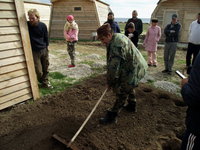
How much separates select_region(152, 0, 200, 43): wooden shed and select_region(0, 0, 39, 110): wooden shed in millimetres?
13067

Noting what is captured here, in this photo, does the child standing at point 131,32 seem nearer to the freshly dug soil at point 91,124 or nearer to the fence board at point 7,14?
the freshly dug soil at point 91,124

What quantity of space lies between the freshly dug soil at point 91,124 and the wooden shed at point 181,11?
11.2 meters

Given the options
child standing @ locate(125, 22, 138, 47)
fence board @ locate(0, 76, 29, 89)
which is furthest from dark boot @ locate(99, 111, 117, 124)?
child standing @ locate(125, 22, 138, 47)

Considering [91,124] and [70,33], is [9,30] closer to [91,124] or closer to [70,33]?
[91,124]

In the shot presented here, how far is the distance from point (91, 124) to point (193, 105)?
7.24ft

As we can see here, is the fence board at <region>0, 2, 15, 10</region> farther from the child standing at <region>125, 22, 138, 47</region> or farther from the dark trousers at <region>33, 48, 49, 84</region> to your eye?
the child standing at <region>125, 22, 138, 47</region>

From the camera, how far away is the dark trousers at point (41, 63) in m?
4.83

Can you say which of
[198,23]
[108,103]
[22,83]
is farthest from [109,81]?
[198,23]

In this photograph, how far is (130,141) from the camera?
3.11 metres

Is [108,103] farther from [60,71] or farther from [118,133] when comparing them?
[60,71]

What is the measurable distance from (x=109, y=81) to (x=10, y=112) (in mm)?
2530

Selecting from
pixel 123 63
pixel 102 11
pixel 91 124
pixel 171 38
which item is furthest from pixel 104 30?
pixel 102 11

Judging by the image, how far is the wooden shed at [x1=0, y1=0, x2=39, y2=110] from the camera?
3691mm

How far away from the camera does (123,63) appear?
3.09 m
